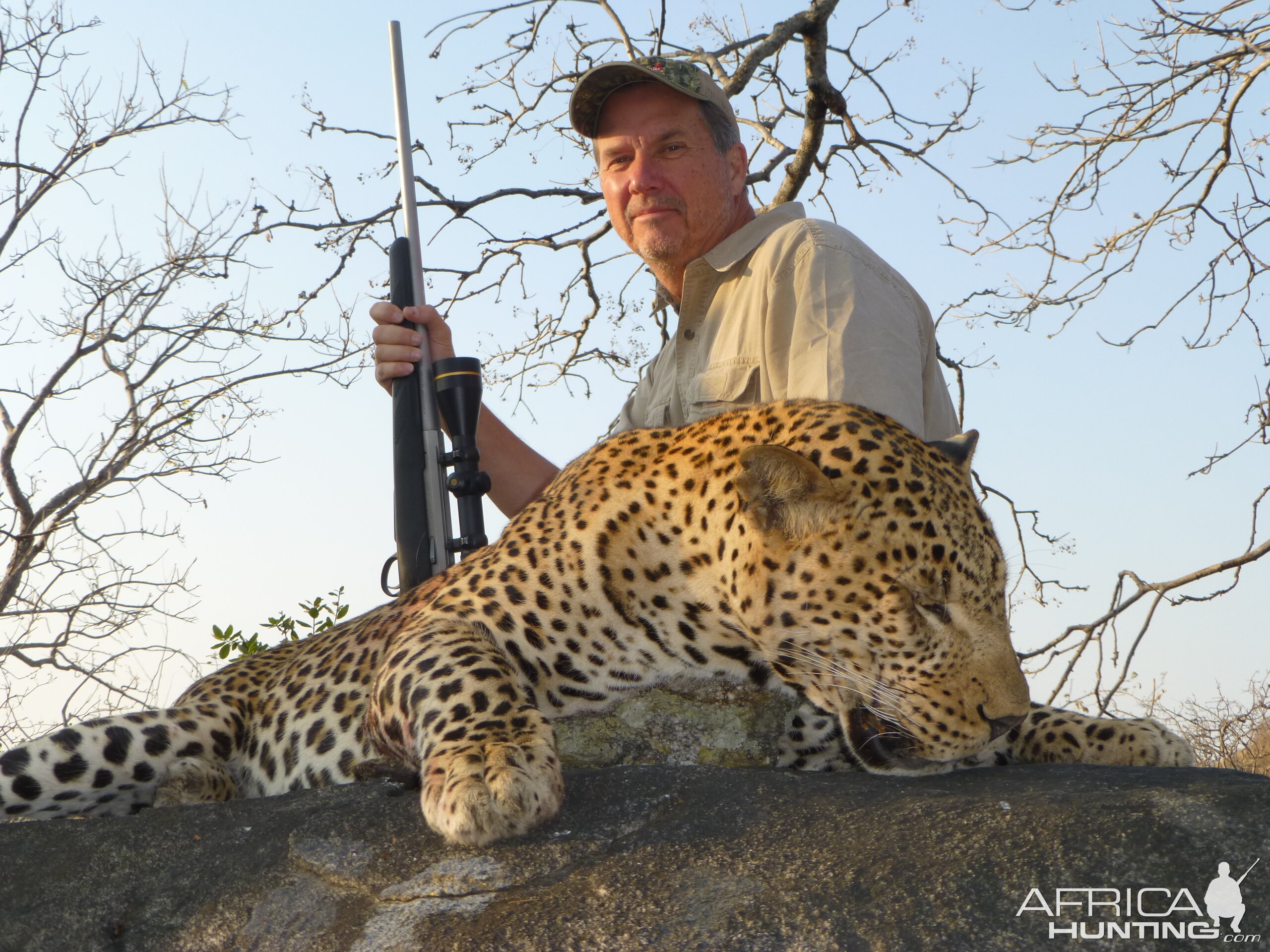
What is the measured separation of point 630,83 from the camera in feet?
19.5

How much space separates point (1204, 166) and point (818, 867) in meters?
7.81

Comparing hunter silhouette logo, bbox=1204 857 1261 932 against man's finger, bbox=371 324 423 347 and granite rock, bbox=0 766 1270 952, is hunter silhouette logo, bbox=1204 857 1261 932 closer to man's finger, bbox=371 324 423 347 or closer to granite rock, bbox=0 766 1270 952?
granite rock, bbox=0 766 1270 952

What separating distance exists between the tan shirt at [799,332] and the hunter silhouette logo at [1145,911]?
229 centimetres

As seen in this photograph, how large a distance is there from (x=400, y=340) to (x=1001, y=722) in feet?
10.7

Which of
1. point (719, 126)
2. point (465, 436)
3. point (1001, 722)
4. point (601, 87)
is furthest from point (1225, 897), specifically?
point (601, 87)

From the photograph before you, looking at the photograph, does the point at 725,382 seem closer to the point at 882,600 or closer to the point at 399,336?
the point at 399,336

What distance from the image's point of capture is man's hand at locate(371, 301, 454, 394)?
5.45m

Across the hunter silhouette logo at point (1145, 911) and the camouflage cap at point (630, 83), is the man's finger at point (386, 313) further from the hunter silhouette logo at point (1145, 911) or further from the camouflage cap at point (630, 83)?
the hunter silhouette logo at point (1145, 911)

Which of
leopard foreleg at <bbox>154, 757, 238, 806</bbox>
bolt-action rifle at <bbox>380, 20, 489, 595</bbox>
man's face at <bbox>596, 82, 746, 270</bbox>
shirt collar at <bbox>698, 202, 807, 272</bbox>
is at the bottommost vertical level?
leopard foreleg at <bbox>154, 757, 238, 806</bbox>

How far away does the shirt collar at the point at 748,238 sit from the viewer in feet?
18.3

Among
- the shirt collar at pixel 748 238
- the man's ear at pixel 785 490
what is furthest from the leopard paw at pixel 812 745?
the shirt collar at pixel 748 238

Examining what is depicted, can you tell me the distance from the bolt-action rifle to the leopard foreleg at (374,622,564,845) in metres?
1.44

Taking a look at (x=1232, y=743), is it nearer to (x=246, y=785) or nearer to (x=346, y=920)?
(x=246, y=785)

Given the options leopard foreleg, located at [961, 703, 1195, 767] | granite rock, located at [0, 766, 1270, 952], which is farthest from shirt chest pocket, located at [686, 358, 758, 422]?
granite rock, located at [0, 766, 1270, 952]
